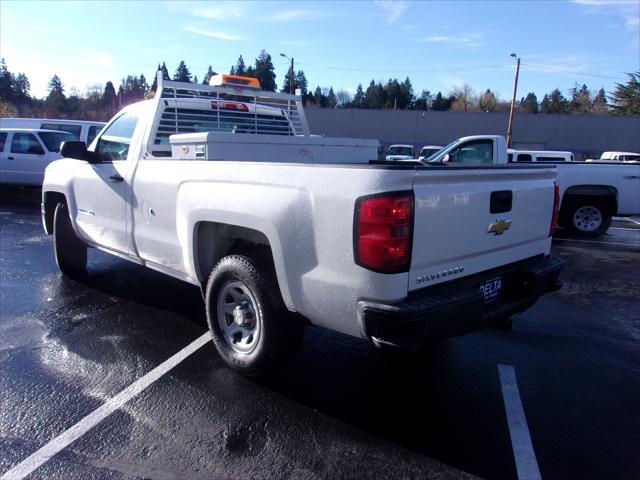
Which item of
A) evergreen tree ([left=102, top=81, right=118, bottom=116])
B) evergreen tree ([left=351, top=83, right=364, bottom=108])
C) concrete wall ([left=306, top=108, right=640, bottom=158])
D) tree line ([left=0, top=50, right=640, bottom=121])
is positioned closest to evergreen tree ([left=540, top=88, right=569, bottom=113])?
tree line ([left=0, top=50, right=640, bottom=121])

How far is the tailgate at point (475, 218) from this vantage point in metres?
2.87

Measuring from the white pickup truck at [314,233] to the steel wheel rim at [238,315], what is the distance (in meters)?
0.01

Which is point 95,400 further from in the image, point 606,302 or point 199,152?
point 606,302

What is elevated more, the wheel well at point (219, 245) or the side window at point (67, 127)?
the side window at point (67, 127)

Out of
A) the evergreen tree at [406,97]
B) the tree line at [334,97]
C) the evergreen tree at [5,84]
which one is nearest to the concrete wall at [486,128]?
the tree line at [334,97]

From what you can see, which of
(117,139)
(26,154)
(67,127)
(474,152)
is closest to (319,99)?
(67,127)

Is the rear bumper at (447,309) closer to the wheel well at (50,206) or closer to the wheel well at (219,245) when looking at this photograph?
the wheel well at (219,245)

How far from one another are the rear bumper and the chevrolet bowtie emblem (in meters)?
0.28

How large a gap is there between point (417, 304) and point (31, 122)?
20.7 meters

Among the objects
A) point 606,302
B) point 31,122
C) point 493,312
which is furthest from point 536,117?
point 493,312

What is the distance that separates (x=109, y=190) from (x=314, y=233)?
2918mm

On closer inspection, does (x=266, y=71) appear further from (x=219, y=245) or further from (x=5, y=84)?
(x=219, y=245)

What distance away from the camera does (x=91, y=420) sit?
320cm

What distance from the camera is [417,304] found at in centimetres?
281
